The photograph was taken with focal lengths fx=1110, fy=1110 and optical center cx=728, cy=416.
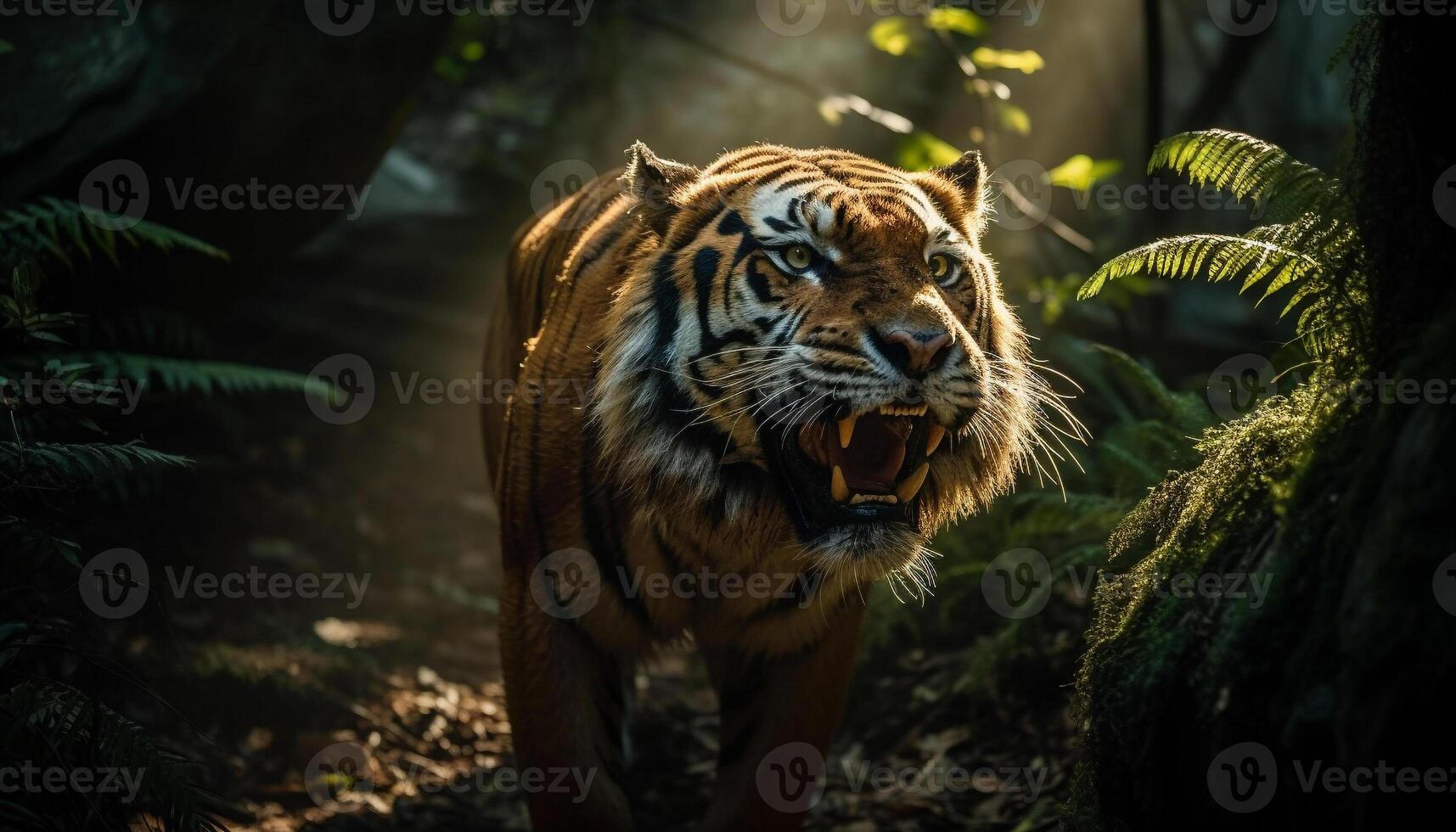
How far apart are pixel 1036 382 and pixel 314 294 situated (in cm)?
565

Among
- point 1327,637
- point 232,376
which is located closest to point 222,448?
point 232,376

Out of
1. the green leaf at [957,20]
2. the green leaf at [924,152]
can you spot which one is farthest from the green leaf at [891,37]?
the green leaf at [924,152]

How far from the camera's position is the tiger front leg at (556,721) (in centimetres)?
335

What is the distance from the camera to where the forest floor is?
431 centimetres

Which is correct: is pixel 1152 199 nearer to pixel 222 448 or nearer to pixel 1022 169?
pixel 1022 169

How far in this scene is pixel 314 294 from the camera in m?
7.58

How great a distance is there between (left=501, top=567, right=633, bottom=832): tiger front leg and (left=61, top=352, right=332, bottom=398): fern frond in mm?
2096
